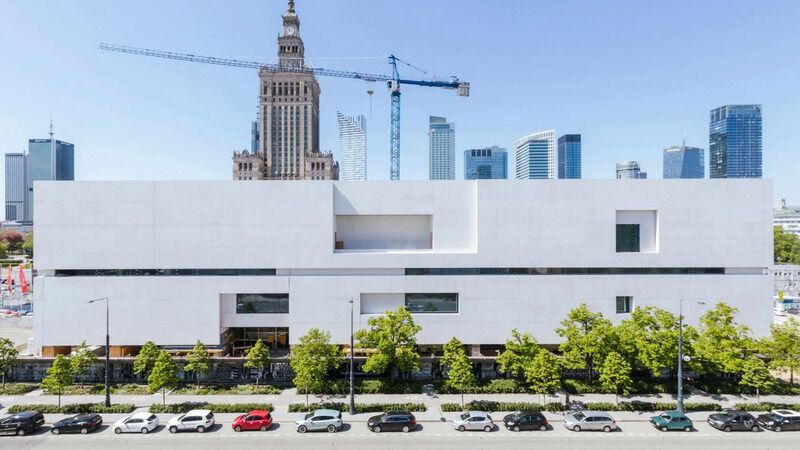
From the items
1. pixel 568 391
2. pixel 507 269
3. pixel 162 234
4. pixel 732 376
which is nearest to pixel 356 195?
pixel 507 269

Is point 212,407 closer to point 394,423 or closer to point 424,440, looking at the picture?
point 394,423

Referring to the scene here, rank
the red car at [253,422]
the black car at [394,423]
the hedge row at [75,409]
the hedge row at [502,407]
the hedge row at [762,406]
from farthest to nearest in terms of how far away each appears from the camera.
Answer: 1. the hedge row at [502,407]
2. the hedge row at [75,409]
3. the hedge row at [762,406]
4. the red car at [253,422]
5. the black car at [394,423]

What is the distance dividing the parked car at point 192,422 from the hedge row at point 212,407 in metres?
2.46

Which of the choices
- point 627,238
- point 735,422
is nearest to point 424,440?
point 735,422

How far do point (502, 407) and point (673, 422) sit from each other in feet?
35.9

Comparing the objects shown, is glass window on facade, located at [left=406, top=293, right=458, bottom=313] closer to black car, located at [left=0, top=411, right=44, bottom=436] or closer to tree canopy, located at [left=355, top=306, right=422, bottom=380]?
tree canopy, located at [left=355, top=306, right=422, bottom=380]

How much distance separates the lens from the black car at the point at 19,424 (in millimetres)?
24438

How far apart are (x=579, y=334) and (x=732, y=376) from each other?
49.5 ft

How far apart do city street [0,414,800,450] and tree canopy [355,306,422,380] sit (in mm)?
5230

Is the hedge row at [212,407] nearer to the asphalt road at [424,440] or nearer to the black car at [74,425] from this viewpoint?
the asphalt road at [424,440]

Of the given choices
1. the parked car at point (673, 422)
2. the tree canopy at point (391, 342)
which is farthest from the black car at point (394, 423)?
the parked car at point (673, 422)

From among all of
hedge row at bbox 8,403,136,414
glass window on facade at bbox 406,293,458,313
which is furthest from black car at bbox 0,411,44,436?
glass window on facade at bbox 406,293,458,313

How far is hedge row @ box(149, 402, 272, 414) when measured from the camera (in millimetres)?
27703

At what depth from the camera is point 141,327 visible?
112 ft
